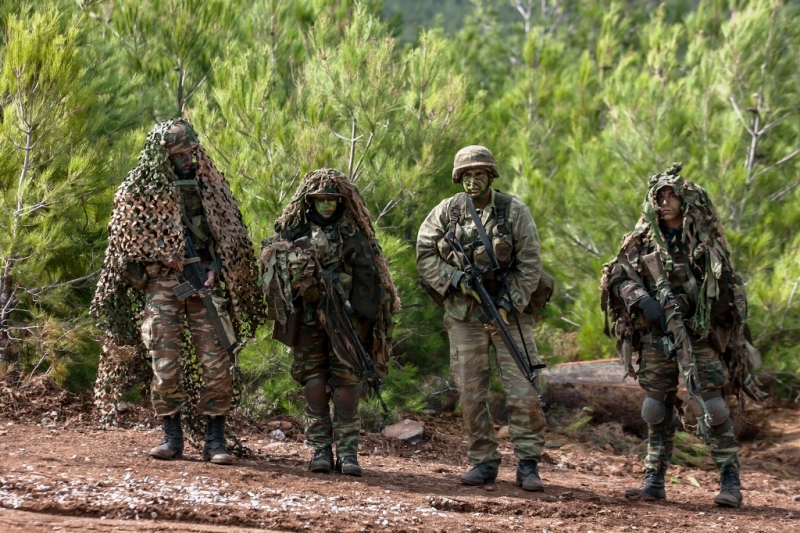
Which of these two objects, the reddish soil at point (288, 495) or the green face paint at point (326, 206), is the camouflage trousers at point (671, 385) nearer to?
the reddish soil at point (288, 495)

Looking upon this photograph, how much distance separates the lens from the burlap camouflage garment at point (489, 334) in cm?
579

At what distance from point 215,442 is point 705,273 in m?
3.06

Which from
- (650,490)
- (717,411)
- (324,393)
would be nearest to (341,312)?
(324,393)

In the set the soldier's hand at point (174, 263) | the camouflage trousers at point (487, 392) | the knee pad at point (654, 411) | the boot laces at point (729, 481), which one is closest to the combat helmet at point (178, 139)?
the soldier's hand at point (174, 263)

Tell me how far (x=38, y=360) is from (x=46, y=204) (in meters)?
1.19

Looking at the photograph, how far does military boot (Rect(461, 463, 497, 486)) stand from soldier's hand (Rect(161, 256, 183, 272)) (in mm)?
2080

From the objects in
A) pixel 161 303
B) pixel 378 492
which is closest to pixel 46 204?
pixel 161 303

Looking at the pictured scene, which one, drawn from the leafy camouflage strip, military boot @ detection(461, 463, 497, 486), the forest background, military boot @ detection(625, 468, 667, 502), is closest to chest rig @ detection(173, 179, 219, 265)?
the leafy camouflage strip

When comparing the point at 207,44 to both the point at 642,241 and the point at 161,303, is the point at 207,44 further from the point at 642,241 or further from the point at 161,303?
the point at 642,241

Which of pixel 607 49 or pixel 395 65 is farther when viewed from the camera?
pixel 607 49

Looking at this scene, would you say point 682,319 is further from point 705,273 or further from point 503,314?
point 503,314

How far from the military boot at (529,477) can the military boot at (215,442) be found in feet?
5.58

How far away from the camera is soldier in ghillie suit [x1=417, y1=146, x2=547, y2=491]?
5793mm

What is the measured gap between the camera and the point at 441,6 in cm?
5688
